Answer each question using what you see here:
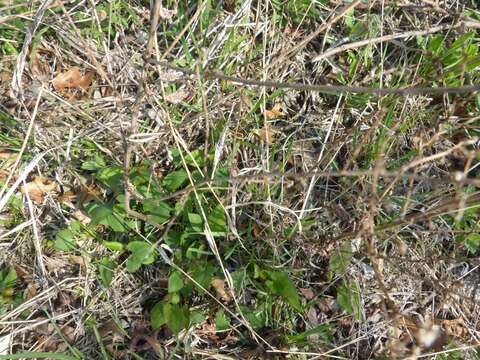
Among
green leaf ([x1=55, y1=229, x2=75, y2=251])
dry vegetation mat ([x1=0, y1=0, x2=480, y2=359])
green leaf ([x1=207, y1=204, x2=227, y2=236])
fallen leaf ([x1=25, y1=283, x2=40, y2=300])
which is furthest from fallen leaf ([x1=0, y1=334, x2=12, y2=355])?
green leaf ([x1=207, y1=204, x2=227, y2=236])

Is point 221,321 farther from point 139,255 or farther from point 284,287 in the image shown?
point 139,255

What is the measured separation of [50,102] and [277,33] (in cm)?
103

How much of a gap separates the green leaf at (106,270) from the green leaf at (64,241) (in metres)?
0.14

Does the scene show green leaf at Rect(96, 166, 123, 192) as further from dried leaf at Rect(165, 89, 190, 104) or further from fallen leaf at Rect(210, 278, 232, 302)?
fallen leaf at Rect(210, 278, 232, 302)

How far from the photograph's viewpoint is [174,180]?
2.00 meters

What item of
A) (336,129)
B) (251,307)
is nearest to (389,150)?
(336,129)

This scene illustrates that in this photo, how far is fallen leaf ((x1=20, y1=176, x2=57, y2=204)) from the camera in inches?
82.2

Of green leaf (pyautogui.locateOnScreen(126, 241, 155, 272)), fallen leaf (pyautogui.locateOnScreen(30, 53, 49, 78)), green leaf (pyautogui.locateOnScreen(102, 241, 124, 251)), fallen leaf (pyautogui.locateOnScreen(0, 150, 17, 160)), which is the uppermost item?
fallen leaf (pyautogui.locateOnScreen(30, 53, 49, 78))

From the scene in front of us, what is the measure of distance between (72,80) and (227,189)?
0.87 metres

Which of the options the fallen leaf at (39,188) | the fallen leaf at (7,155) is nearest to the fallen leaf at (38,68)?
the fallen leaf at (7,155)

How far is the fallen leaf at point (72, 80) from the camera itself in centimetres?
222

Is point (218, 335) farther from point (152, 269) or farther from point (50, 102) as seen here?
point (50, 102)

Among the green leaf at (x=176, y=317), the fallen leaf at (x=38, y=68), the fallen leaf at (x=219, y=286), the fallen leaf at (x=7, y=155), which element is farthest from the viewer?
the fallen leaf at (x=38, y=68)

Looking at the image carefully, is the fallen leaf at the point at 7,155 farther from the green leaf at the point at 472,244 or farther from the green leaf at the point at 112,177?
the green leaf at the point at 472,244
